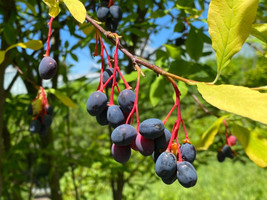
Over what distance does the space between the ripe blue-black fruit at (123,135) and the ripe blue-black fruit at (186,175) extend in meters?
0.11

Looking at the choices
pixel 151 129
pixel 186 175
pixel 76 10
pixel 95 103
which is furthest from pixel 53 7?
pixel 186 175

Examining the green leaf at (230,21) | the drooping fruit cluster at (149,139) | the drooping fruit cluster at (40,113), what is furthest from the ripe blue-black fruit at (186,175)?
the drooping fruit cluster at (40,113)

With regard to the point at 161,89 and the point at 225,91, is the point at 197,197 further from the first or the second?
the point at 225,91

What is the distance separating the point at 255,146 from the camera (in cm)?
73

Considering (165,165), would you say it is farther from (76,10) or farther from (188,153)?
(76,10)

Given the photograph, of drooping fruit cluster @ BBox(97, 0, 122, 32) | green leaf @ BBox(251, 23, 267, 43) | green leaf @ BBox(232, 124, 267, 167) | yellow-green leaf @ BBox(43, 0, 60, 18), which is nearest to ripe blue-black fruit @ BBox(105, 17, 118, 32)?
drooping fruit cluster @ BBox(97, 0, 122, 32)

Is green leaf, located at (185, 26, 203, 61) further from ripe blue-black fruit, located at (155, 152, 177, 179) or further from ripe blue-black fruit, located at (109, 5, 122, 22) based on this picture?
ripe blue-black fruit, located at (155, 152, 177, 179)

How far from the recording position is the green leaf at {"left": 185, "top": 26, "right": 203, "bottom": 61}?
1072 mm

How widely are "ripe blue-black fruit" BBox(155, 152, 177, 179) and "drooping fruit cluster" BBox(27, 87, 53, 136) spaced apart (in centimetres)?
81

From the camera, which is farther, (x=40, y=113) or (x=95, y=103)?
(x=40, y=113)

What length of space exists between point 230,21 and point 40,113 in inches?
39.3

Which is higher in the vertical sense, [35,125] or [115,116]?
[115,116]

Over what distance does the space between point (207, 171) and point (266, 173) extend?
1.05m

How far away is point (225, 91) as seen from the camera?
417 mm
